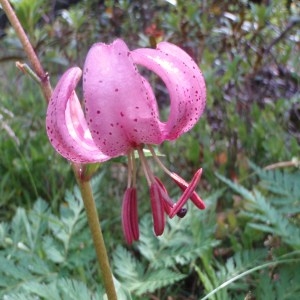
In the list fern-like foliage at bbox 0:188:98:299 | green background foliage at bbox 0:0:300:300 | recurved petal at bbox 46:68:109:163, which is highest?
recurved petal at bbox 46:68:109:163

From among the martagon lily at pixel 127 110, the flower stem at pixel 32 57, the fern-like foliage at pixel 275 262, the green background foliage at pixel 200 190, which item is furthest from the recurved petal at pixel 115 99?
the fern-like foliage at pixel 275 262

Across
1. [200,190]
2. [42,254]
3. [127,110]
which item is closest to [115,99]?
[127,110]

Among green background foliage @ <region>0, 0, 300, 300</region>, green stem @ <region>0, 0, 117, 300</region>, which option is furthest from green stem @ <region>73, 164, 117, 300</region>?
green background foliage @ <region>0, 0, 300, 300</region>

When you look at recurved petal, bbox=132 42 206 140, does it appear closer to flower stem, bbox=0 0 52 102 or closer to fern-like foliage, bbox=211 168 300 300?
flower stem, bbox=0 0 52 102

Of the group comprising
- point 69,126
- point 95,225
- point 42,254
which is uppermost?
Answer: point 69,126

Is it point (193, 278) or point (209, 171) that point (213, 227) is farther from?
point (209, 171)

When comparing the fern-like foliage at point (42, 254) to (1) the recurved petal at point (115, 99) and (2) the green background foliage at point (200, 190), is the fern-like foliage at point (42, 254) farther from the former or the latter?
(1) the recurved petal at point (115, 99)

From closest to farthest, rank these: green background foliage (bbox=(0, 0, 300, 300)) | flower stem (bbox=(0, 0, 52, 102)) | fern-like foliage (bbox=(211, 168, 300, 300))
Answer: flower stem (bbox=(0, 0, 52, 102))
fern-like foliage (bbox=(211, 168, 300, 300))
green background foliage (bbox=(0, 0, 300, 300))

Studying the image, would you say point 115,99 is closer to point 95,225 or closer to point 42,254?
point 95,225
